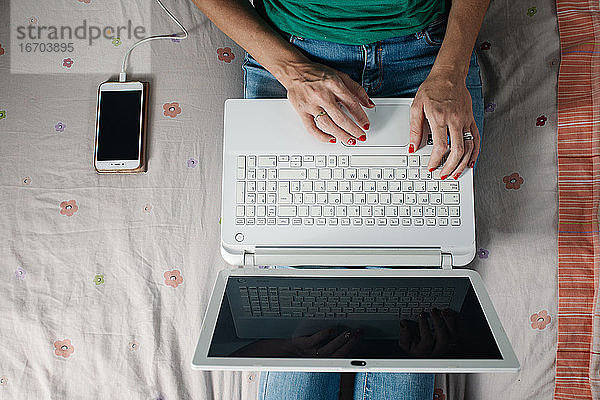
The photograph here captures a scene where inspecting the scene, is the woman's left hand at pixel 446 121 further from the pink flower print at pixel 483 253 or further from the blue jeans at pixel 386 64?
the pink flower print at pixel 483 253

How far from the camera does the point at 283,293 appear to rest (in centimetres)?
69

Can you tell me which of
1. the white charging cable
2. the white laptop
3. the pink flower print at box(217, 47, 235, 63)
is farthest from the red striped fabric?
the white charging cable

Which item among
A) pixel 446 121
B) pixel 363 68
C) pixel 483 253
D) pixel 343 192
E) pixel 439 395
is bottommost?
pixel 439 395

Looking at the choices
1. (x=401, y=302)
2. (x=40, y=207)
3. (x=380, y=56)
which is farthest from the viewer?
(x=40, y=207)

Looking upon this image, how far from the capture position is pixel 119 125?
1.03 m

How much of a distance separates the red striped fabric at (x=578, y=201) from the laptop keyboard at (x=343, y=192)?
349 mm

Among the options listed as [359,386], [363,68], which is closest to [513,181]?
[363,68]

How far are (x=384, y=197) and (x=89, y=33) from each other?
0.71 meters

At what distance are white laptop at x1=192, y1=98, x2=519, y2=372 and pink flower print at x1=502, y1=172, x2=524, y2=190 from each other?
0.90 feet

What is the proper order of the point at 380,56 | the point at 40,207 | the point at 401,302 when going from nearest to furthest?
the point at 401,302 → the point at 380,56 → the point at 40,207

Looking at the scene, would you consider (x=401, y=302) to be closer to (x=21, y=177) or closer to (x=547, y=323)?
(x=547, y=323)

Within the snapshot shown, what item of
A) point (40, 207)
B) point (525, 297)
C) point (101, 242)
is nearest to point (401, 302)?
point (525, 297)

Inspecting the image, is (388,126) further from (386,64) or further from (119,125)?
(119,125)

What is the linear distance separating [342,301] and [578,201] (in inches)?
21.8
